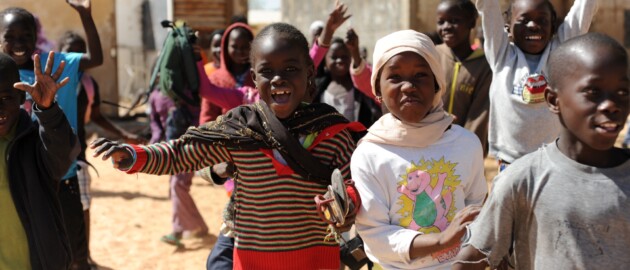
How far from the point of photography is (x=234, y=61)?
5.98 meters

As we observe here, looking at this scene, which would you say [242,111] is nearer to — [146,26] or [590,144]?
[590,144]

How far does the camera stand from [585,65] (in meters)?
2.21

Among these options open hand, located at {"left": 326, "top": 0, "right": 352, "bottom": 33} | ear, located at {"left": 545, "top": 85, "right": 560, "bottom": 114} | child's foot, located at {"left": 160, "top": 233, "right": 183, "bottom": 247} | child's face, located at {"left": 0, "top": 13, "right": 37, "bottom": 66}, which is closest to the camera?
ear, located at {"left": 545, "top": 85, "right": 560, "bottom": 114}

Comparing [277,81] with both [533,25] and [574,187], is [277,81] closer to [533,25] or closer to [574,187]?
[574,187]

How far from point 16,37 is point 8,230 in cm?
136

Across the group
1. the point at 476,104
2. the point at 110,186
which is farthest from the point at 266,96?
the point at 110,186

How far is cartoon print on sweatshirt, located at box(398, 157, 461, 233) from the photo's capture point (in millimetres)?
2814

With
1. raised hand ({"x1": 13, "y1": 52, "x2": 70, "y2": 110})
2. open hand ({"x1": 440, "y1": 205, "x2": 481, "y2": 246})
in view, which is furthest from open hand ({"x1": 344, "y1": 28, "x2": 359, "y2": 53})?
open hand ({"x1": 440, "y1": 205, "x2": 481, "y2": 246})

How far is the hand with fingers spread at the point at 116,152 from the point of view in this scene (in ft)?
10.1

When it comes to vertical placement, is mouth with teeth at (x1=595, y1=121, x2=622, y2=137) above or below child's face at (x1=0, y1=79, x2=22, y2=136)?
above

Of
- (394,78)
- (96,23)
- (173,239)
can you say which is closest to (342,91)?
(173,239)

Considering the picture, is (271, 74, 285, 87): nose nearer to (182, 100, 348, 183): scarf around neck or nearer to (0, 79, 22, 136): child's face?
(182, 100, 348, 183): scarf around neck

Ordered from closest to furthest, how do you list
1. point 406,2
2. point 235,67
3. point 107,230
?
point 235,67, point 107,230, point 406,2

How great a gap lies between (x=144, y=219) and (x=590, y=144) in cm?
702
